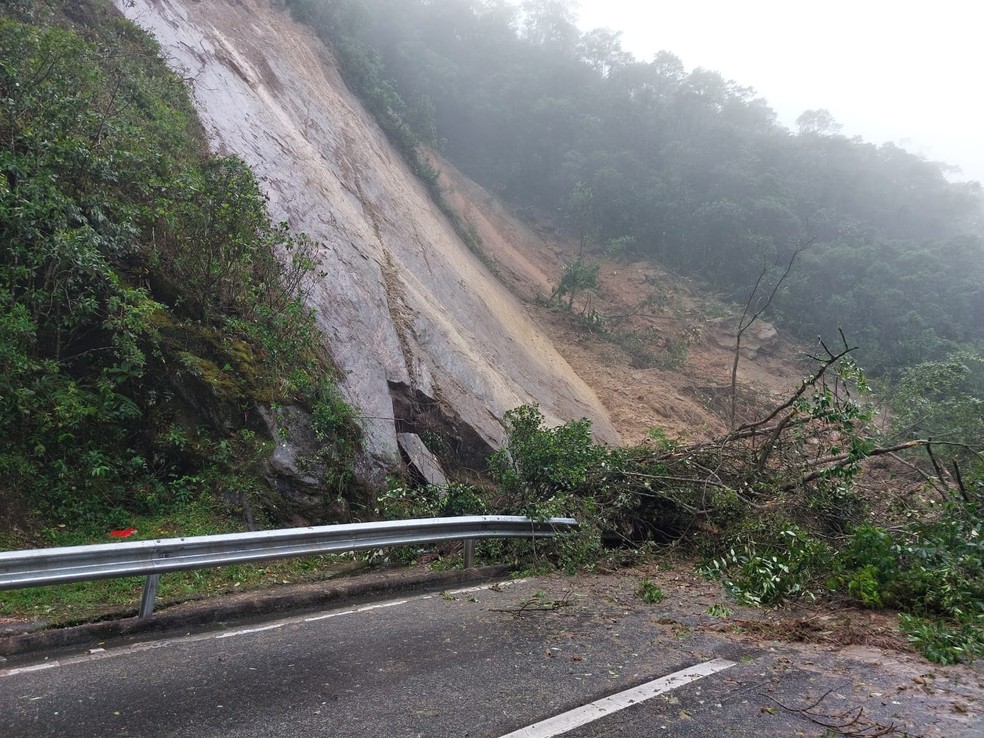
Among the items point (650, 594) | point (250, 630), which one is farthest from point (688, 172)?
point (250, 630)

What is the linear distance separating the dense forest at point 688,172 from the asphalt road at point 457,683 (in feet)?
74.9

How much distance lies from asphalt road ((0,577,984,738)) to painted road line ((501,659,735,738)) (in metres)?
0.05

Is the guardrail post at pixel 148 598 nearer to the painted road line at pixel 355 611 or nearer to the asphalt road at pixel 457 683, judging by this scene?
the asphalt road at pixel 457 683

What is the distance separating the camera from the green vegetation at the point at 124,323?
610 centimetres

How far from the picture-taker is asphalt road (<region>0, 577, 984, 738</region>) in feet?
9.86

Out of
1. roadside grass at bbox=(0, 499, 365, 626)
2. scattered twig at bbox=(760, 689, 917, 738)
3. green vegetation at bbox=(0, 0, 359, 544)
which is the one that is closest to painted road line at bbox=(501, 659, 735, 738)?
scattered twig at bbox=(760, 689, 917, 738)

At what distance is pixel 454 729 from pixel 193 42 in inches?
571

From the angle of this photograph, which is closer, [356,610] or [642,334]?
[356,610]

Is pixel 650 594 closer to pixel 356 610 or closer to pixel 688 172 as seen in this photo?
pixel 356 610

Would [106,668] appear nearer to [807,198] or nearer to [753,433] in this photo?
[753,433]

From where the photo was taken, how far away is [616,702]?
3258 millimetres

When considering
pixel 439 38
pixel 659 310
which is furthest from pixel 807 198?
pixel 439 38

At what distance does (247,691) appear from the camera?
3336 mm

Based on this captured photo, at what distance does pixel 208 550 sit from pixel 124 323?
3171mm
